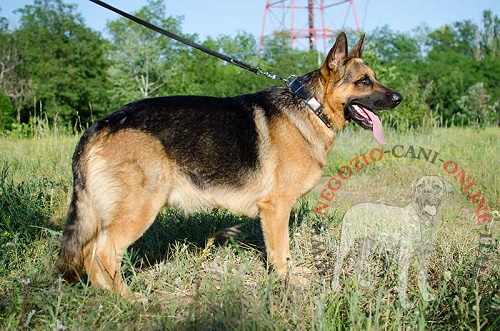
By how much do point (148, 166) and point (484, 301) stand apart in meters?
2.29

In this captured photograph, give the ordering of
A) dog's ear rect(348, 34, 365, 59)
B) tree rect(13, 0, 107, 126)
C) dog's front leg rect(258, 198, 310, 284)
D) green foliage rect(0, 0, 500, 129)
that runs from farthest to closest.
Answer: tree rect(13, 0, 107, 126) < green foliage rect(0, 0, 500, 129) < dog's ear rect(348, 34, 365, 59) < dog's front leg rect(258, 198, 310, 284)

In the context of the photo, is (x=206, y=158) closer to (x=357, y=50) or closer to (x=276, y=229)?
(x=276, y=229)

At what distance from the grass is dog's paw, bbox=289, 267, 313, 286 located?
0.07 m

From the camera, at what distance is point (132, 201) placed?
3250mm

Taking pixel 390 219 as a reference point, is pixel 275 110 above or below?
above

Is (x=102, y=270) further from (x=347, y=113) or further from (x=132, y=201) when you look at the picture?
(x=347, y=113)

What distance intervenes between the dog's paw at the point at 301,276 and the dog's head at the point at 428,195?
1215 millimetres

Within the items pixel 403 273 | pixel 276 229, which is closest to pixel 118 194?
pixel 276 229

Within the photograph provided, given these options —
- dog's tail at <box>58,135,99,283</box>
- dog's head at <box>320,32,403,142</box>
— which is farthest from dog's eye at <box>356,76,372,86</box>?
dog's tail at <box>58,135,99,283</box>

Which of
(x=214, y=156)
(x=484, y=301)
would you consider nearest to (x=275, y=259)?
(x=214, y=156)

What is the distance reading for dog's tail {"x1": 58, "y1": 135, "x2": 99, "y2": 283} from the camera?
313 centimetres

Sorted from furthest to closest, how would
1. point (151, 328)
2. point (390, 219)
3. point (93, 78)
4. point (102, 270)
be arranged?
point (93, 78)
point (390, 219)
point (102, 270)
point (151, 328)

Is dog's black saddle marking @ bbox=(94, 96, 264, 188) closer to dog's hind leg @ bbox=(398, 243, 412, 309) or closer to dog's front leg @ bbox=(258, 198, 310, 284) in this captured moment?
dog's front leg @ bbox=(258, 198, 310, 284)

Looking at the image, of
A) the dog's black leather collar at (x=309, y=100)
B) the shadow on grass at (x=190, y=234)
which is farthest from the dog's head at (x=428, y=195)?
the shadow on grass at (x=190, y=234)
